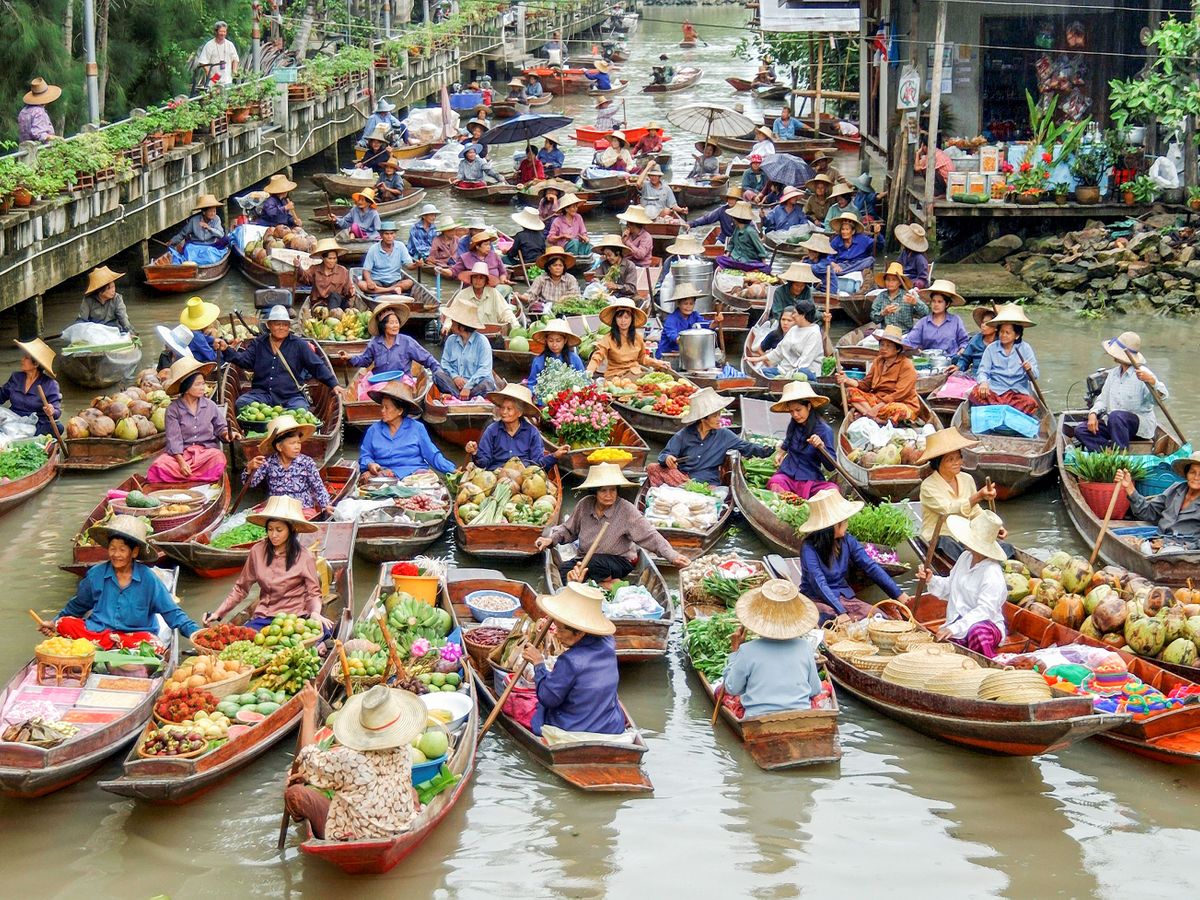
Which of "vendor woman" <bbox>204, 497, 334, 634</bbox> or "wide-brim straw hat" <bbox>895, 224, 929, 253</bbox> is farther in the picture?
"wide-brim straw hat" <bbox>895, 224, 929, 253</bbox>

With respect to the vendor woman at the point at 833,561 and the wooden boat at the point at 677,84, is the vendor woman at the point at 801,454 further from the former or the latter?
the wooden boat at the point at 677,84

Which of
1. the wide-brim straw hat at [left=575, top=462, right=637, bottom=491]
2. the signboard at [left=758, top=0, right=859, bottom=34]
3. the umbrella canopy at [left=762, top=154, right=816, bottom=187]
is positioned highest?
the signboard at [left=758, top=0, right=859, bottom=34]

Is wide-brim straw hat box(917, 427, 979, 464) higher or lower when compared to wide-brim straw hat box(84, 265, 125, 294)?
lower

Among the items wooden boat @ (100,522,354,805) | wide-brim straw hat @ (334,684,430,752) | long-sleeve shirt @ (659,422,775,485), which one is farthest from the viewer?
long-sleeve shirt @ (659,422,775,485)

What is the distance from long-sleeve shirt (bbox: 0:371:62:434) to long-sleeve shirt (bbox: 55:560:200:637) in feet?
13.2

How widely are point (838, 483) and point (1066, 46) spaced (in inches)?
389

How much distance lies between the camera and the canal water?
6.59 metres

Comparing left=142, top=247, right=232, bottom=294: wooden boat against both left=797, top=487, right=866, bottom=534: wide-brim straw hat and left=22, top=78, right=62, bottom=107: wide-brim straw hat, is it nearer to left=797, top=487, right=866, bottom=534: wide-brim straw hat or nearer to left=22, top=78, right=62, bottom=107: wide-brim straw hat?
left=22, top=78, right=62, bottom=107: wide-brim straw hat

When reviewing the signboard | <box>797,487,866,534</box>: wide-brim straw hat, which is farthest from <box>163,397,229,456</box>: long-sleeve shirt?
the signboard

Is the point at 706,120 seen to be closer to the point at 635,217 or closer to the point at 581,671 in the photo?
the point at 635,217

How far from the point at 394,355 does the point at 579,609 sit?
574cm

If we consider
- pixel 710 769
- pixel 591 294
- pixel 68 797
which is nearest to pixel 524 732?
pixel 710 769

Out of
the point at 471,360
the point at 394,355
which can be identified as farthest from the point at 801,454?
the point at 394,355

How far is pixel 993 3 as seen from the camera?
1855 cm
